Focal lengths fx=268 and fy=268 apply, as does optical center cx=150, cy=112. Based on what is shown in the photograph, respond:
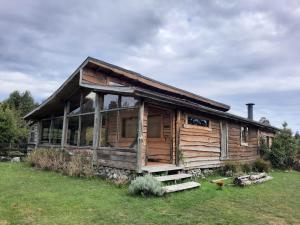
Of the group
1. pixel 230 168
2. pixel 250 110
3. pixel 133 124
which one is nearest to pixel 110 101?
pixel 133 124

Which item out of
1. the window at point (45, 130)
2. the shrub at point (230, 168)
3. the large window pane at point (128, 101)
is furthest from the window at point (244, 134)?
the window at point (45, 130)

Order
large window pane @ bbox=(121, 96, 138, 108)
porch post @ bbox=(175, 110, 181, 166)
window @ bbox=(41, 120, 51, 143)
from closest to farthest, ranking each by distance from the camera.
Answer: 1. large window pane @ bbox=(121, 96, 138, 108)
2. porch post @ bbox=(175, 110, 181, 166)
3. window @ bbox=(41, 120, 51, 143)

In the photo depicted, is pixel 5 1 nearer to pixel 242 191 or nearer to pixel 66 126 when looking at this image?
pixel 66 126

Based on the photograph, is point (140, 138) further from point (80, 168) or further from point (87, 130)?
point (87, 130)

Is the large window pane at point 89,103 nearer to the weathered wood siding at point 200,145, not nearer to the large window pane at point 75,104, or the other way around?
the large window pane at point 75,104

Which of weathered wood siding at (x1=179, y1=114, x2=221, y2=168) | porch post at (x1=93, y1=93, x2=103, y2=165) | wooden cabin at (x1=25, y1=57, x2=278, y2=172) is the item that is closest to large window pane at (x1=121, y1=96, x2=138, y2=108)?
wooden cabin at (x1=25, y1=57, x2=278, y2=172)

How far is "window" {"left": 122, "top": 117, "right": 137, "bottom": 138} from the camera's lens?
12426 mm

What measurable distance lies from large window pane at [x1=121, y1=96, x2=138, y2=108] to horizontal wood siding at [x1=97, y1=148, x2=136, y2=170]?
1.85 meters

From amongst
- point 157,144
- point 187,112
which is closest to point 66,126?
point 157,144

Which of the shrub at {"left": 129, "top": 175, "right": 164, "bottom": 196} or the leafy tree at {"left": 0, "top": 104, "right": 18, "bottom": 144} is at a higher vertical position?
the leafy tree at {"left": 0, "top": 104, "right": 18, "bottom": 144}

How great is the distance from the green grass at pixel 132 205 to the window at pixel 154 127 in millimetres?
4004

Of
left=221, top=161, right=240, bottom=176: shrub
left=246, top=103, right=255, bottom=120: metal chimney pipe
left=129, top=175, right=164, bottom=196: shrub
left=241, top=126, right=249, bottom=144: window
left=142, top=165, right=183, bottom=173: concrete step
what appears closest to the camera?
left=129, top=175, right=164, bottom=196: shrub

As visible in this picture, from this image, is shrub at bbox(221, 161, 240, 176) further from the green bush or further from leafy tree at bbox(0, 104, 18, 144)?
leafy tree at bbox(0, 104, 18, 144)

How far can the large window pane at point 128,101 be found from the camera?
10804mm
